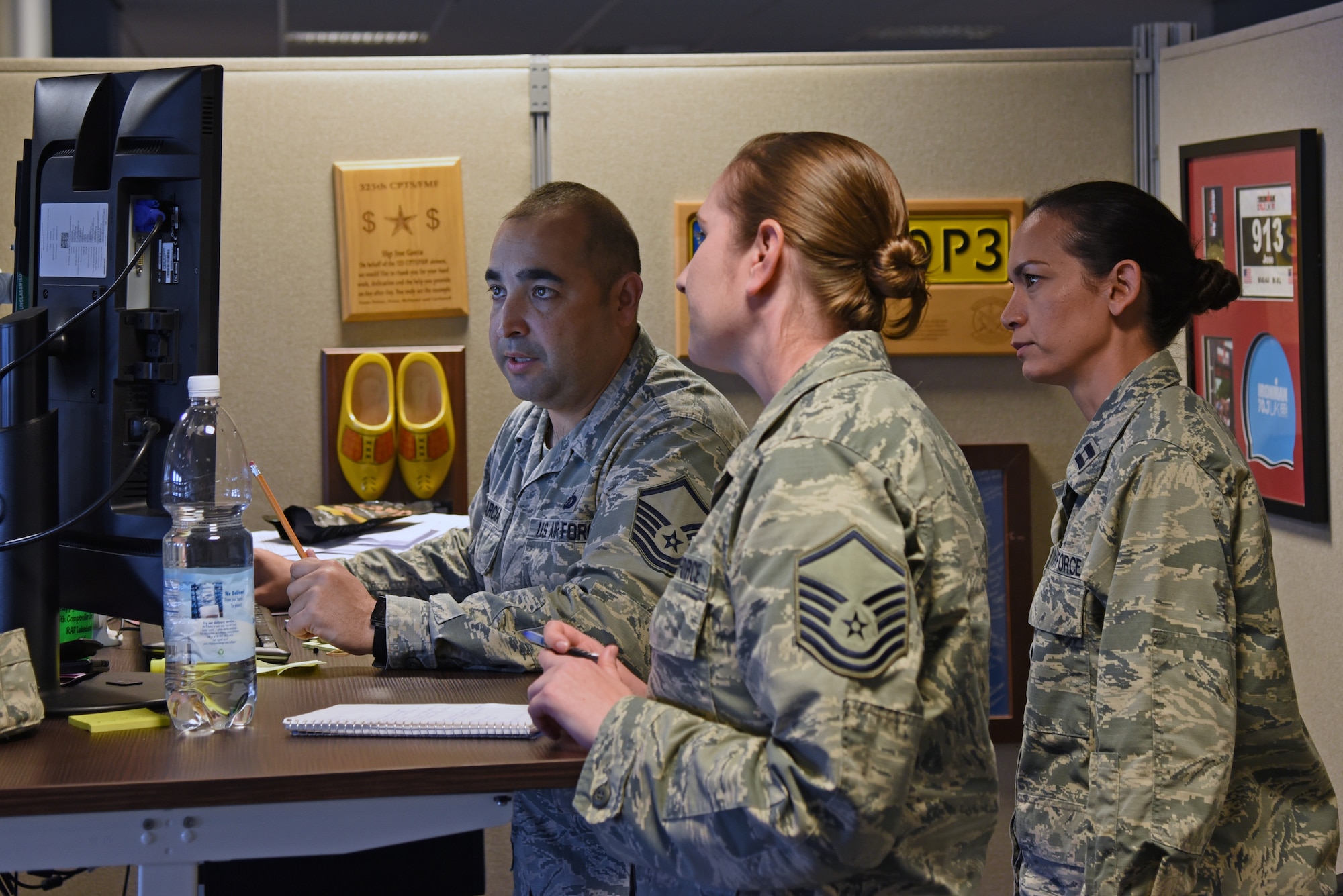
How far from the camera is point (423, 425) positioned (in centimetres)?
328

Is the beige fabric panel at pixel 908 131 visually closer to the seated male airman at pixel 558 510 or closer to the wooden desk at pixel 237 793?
the seated male airman at pixel 558 510

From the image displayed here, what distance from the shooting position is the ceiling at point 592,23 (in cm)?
811

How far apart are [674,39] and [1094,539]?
8314mm

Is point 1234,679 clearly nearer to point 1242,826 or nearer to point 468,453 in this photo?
point 1242,826

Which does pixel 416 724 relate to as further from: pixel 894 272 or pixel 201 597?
pixel 894 272

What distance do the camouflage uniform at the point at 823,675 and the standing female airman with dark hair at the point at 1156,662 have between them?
0.45 metres

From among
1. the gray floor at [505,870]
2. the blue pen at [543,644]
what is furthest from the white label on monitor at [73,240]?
the gray floor at [505,870]

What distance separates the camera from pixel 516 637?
1.64m

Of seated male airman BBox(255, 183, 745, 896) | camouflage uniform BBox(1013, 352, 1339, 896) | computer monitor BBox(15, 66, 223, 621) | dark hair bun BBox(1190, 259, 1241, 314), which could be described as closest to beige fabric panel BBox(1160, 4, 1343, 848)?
dark hair bun BBox(1190, 259, 1241, 314)

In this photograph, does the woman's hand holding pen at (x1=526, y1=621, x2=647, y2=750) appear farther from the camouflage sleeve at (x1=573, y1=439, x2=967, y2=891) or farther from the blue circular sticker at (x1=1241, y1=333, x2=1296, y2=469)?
the blue circular sticker at (x1=1241, y1=333, x2=1296, y2=469)

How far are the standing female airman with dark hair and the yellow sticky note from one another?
1094 mm

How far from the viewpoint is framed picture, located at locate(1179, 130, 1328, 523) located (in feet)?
9.38

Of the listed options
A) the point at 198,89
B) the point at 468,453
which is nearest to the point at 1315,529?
the point at 468,453

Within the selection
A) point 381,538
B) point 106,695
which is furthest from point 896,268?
point 381,538
